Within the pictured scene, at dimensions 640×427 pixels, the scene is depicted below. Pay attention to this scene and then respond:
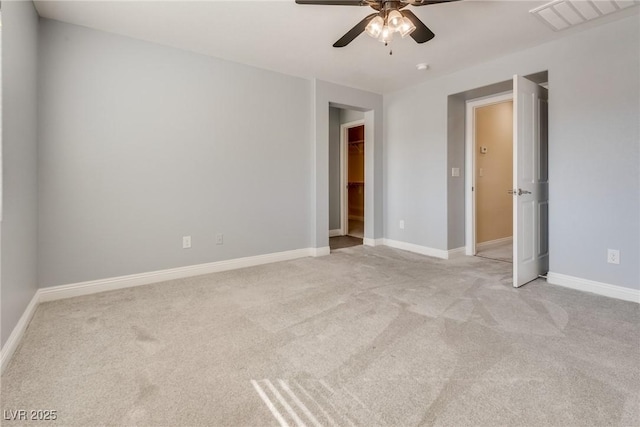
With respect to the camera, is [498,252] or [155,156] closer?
[155,156]

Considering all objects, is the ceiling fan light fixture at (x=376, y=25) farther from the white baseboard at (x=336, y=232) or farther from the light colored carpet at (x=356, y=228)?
the white baseboard at (x=336, y=232)

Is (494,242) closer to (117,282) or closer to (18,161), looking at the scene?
(117,282)

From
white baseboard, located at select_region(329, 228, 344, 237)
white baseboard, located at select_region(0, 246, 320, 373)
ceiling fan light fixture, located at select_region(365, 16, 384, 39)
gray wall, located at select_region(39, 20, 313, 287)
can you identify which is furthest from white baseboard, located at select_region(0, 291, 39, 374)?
white baseboard, located at select_region(329, 228, 344, 237)

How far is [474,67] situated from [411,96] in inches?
37.3

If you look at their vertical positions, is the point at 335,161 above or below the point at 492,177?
above

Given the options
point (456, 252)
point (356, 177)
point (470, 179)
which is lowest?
point (456, 252)

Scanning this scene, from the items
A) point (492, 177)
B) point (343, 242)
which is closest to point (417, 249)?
point (343, 242)

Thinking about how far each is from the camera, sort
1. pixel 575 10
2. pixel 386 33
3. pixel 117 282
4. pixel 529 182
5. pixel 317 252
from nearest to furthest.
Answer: pixel 386 33 → pixel 575 10 → pixel 117 282 → pixel 529 182 → pixel 317 252

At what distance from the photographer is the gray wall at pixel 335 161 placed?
5.82m

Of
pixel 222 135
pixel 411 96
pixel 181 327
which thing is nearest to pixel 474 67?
pixel 411 96

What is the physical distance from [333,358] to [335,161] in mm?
4611

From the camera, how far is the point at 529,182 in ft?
10.0

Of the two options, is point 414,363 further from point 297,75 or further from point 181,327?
point 297,75

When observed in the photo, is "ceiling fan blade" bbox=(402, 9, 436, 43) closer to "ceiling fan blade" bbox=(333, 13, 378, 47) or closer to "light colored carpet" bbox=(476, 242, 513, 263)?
"ceiling fan blade" bbox=(333, 13, 378, 47)
